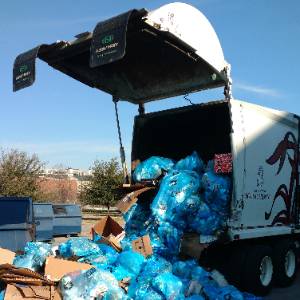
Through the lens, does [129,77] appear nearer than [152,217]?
No

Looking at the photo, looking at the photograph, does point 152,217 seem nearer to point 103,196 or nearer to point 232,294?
point 232,294

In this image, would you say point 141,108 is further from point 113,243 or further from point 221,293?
point 221,293

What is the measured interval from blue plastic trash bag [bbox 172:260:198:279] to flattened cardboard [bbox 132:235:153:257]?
1.26ft

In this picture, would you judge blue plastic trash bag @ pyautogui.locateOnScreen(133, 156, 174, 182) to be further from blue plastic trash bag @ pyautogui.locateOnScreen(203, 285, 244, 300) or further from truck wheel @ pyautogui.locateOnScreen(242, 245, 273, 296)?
blue plastic trash bag @ pyautogui.locateOnScreen(203, 285, 244, 300)

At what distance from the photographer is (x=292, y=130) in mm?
7906

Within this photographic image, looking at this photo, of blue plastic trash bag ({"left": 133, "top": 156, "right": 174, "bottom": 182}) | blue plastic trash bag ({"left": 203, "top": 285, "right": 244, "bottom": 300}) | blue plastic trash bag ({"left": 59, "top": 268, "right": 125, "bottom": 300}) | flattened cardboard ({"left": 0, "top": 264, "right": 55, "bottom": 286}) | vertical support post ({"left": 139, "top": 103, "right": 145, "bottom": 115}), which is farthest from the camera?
vertical support post ({"left": 139, "top": 103, "right": 145, "bottom": 115})

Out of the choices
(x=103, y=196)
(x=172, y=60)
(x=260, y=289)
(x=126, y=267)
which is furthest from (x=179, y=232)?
(x=103, y=196)

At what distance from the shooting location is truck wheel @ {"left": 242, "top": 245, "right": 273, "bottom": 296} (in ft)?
21.7

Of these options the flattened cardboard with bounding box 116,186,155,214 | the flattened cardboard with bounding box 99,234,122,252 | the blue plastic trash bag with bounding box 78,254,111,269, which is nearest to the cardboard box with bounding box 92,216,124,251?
the flattened cardboard with bounding box 116,186,155,214

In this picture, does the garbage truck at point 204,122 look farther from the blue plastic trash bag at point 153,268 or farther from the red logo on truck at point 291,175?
the blue plastic trash bag at point 153,268

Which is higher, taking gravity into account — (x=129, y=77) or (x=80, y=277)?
(x=129, y=77)

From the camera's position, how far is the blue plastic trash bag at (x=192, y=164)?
722cm

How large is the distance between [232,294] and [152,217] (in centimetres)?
163

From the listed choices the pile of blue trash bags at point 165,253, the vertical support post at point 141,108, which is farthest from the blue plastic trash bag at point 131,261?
the vertical support post at point 141,108
